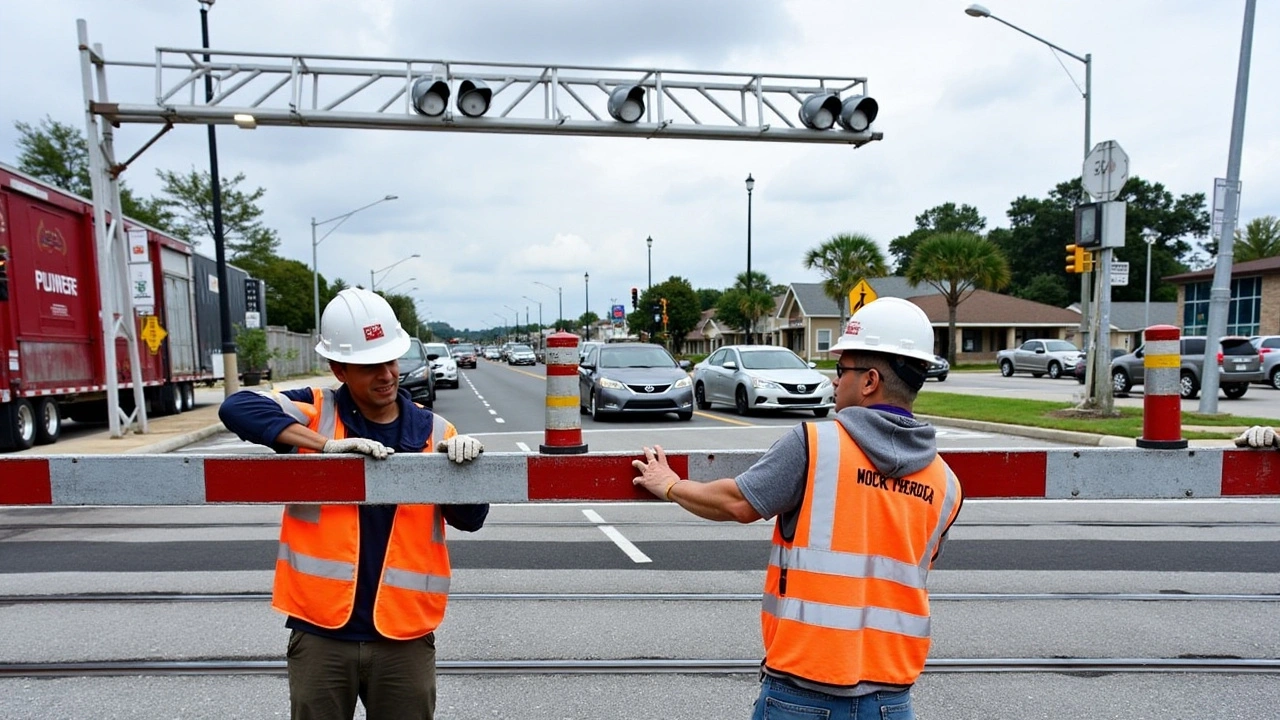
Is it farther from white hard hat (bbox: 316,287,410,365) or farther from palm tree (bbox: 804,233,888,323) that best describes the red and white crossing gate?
palm tree (bbox: 804,233,888,323)

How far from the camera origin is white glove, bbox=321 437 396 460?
2.40 metres

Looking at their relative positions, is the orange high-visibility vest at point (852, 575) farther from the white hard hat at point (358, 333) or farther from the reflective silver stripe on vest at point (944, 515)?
the white hard hat at point (358, 333)

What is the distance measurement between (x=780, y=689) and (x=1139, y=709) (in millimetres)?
2594

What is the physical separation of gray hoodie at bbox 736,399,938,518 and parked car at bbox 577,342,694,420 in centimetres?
1337

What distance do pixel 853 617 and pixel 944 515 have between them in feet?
1.26

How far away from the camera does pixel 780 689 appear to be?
2008 mm

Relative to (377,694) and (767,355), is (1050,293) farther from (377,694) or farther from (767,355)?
(377,694)

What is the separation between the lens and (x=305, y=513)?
2.45 meters

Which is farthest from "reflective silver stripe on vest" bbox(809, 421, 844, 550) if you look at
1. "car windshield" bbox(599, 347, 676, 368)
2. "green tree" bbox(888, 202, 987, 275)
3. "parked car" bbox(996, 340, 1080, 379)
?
"green tree" bbox(888, 202, 987, 275)

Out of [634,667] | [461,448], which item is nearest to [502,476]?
[461,448]

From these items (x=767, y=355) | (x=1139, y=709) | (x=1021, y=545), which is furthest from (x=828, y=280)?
(x=1139, y=709)

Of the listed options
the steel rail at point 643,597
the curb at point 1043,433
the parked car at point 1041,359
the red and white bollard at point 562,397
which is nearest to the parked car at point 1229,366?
the curb at point 1043,433

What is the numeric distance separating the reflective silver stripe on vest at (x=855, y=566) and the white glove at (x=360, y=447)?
47.9 inches

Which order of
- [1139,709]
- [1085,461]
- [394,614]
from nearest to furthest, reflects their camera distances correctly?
[394,614] < [1085,461] < [1139,709]
